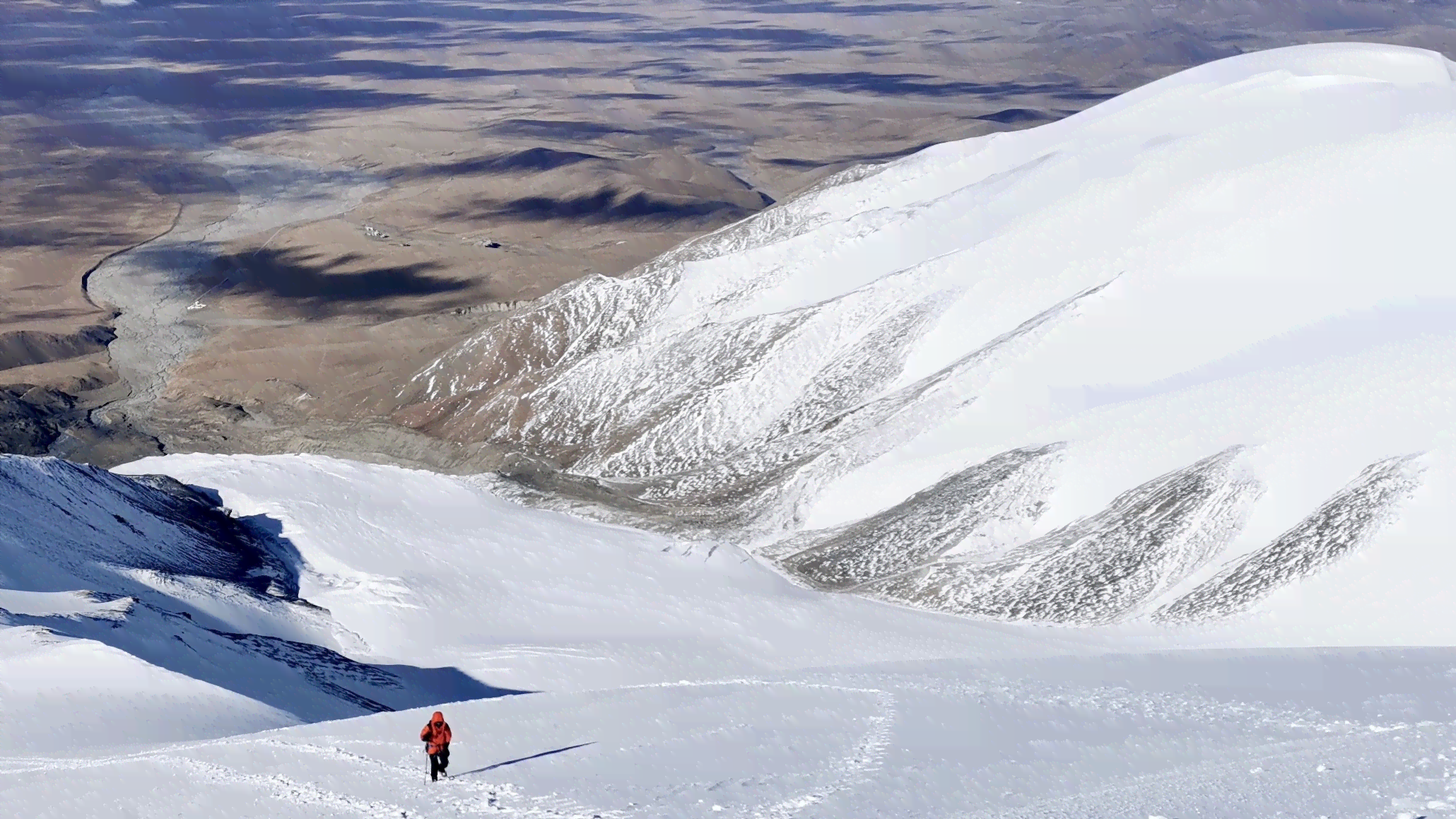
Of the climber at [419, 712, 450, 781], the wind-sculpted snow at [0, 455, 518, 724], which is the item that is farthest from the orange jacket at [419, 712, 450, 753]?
the wind-sculpted snow at [0, 455, 518, 724]

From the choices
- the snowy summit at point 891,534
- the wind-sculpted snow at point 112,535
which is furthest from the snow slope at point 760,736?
the wind-sculpted snow at point 112,535

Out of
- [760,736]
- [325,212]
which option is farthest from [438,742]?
[325,212]

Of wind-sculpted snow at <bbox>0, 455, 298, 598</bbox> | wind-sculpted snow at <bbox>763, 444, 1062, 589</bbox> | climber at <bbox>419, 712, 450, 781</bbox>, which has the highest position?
climber at <bbox>419, 712, 450, 781</bbox>

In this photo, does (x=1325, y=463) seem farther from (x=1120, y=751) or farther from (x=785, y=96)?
(x=785, y=96)

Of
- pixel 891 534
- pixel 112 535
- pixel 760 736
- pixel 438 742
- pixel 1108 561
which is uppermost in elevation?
pixel 438 742

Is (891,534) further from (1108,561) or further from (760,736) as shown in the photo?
(760,736)

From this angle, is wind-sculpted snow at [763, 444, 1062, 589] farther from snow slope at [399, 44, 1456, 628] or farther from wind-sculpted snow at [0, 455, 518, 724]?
wind-sculpted snow at [0, 455, 518, 724]
